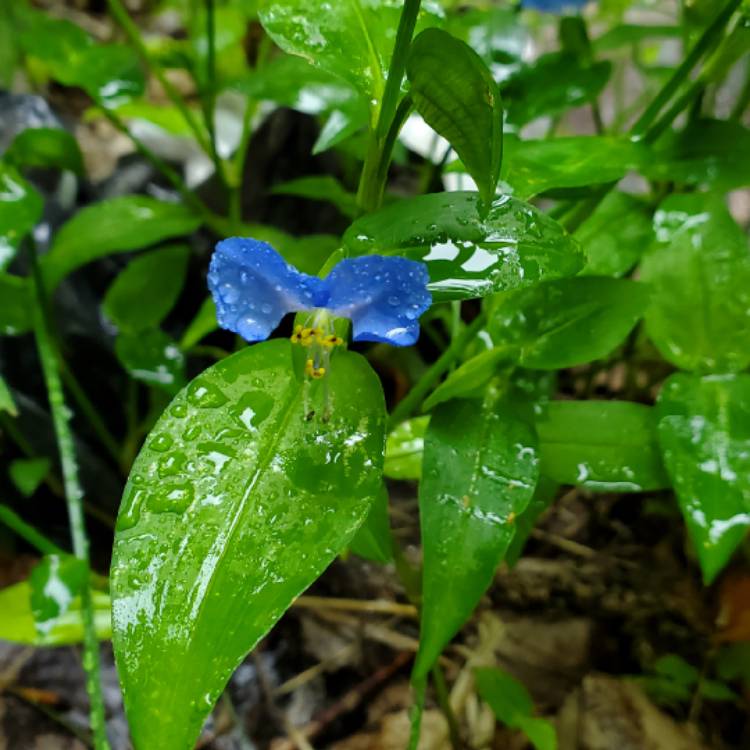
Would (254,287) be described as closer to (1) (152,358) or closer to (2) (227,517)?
(2) (227,517)

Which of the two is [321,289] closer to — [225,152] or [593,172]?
[593,172]

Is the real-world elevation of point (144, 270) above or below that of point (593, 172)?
below

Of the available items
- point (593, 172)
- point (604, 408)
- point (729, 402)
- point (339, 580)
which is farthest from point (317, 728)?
point (593, 172)

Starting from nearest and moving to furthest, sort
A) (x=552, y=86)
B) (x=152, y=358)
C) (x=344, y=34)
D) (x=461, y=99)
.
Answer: (x=461, y=99)
(x=344, y=34)
(x=552, y=86)
(x=152, y=358)

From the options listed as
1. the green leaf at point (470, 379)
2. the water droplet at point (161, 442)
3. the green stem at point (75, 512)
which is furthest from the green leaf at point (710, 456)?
the green stem at point (75, 512)

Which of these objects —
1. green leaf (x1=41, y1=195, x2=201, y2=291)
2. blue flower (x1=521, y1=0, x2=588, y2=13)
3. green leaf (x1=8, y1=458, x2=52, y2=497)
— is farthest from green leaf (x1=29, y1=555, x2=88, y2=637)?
blue flower (x1=521, y1=0, x2=588, y2=13)

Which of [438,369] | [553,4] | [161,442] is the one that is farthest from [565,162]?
[553,4]
